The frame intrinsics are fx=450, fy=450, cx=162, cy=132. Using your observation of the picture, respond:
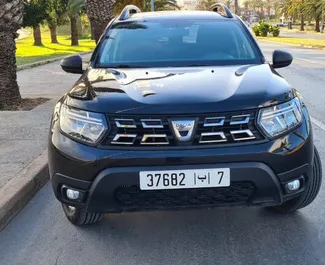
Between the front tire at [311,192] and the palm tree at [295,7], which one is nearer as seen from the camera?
the front tire at [311,192]

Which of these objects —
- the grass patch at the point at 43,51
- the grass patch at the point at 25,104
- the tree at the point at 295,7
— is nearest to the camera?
the grass patch at the point at 25,104

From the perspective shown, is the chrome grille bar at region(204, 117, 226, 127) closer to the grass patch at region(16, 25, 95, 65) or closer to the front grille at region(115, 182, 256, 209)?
the front grille at region(115, 182, 256, 209)

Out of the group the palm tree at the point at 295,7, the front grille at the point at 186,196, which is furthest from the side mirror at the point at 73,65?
the palm tree at the point at 295,7

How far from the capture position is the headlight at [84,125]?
2.87 m

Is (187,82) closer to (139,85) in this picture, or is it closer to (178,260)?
(139,85)

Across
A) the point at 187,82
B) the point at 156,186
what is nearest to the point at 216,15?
the point at 187,82

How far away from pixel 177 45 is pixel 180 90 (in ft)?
4.27

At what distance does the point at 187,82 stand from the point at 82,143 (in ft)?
2.89

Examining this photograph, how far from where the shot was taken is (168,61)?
3.96m

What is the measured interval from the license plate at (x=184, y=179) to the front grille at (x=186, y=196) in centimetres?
5

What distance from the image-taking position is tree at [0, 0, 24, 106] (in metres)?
7.82

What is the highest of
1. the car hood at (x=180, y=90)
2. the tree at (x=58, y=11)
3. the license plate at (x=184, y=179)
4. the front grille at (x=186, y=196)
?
the car hood at (x=180, y=90)

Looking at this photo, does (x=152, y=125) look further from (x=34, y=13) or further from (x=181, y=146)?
(x=34, y=13)

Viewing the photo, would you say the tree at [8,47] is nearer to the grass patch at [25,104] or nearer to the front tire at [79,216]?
the grass patch at [25,104]
